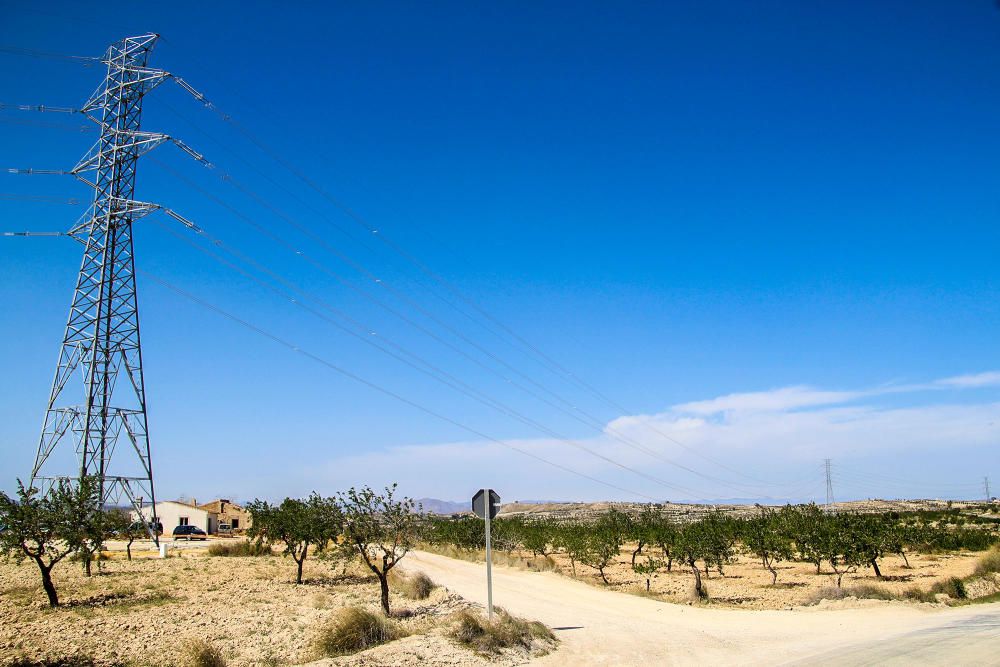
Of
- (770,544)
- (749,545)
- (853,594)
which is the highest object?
(770,544)

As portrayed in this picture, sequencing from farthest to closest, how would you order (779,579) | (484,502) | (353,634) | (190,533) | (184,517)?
(184,517)
(190,533)
(779,579)
(484,502)
(353,634)

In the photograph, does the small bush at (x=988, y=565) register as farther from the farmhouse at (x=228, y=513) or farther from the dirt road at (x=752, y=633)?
the farmhouse at (x=228, y=513)

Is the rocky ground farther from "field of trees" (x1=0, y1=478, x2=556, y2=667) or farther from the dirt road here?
the dirt road

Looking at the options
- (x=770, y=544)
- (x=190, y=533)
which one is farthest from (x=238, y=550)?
(x=770, y=544)

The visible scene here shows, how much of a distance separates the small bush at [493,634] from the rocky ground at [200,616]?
1.10 ft

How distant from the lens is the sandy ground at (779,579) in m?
32.2

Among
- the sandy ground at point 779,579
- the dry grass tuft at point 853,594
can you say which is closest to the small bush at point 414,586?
the sandy ground at point 779,579

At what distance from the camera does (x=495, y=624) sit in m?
17.3

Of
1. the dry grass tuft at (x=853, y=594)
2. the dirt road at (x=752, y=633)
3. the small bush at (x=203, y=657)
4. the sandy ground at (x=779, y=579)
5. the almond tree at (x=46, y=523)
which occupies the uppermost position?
the almond tree at (x=46, y=523)

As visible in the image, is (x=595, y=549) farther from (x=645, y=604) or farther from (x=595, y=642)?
(x=595, y=642)

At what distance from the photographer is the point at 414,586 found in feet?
90.7

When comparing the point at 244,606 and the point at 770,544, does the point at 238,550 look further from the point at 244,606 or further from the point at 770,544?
the point at 770,544

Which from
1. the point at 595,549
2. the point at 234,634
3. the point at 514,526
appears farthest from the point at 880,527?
the point at 234,634

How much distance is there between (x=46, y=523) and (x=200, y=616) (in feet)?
26.2
